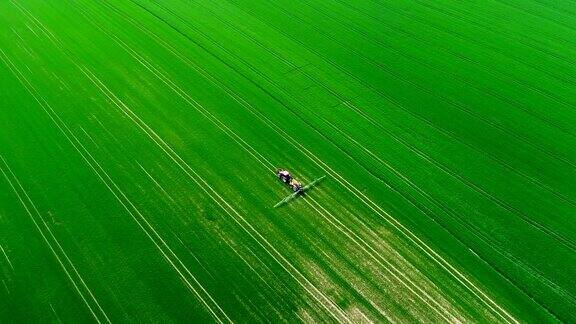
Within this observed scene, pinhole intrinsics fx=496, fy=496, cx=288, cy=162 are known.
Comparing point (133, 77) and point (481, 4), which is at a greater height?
point (481, 4)

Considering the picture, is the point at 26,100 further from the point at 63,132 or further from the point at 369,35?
the point at 369,35

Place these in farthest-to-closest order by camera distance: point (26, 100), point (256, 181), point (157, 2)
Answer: point (157, 2) < point (26, 100) < point (256, 181)

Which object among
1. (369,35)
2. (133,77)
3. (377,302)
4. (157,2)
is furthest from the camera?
(157,2)

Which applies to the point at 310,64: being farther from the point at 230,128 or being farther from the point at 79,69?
the point at 79,69

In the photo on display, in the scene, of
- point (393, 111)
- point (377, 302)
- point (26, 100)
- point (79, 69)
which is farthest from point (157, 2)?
point (377, 302)

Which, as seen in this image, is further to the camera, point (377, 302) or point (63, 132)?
point (63, 132)

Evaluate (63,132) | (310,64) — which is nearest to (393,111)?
(310,64)

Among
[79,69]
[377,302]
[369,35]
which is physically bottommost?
[377,302]
